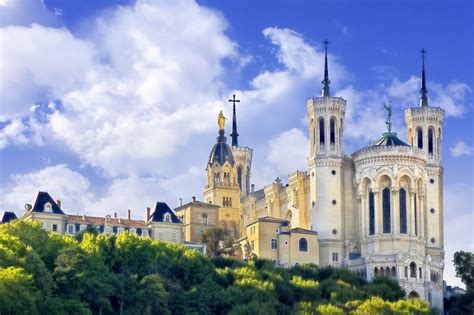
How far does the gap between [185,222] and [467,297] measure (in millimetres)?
28246

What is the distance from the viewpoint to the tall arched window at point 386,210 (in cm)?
11069

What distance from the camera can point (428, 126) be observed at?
119 metres

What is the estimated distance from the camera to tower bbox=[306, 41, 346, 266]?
113 meters

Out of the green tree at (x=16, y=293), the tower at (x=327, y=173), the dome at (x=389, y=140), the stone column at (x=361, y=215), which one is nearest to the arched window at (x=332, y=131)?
the tower at (x=327, y=173)

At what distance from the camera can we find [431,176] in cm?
11756

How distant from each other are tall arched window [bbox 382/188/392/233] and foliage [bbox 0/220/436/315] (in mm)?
9209

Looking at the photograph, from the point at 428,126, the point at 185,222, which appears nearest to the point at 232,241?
the point at 185,222

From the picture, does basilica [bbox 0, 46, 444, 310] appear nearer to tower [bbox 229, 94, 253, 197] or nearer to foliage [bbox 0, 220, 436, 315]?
foliage [bbox 0, 220, 436, 315]

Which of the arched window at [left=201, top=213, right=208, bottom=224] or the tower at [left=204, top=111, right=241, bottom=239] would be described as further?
the tower at [left=204, top=111, right=241, bottom=239]

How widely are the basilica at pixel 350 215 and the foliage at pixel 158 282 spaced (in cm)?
745

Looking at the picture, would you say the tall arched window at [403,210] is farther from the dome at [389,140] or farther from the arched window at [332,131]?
the arched window at [332,131]

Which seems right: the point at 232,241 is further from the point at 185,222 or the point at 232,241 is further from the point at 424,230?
the point at 424,230

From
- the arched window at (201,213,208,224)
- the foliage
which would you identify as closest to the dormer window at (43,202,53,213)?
Result: the foliage

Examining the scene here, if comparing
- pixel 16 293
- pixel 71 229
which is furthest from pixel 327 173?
pixel 16 293
